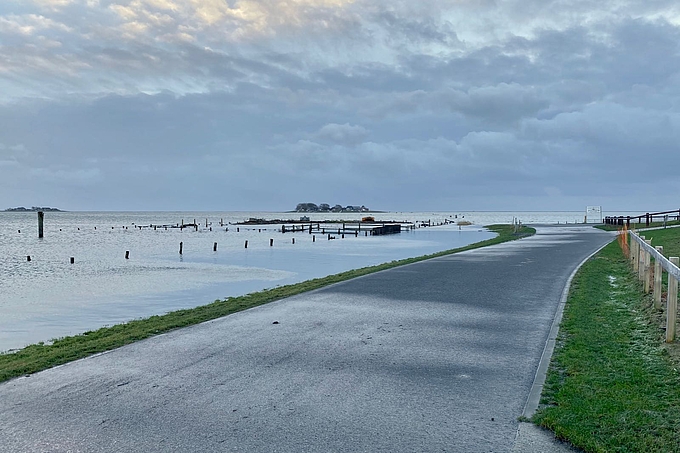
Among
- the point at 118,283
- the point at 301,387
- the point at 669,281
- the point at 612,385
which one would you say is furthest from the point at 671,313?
the point at 118,283

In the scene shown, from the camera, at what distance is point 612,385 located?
244 inches

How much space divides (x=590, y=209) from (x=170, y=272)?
268ft

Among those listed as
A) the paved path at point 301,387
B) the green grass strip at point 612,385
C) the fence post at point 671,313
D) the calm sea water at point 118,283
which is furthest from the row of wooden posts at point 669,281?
the calm sea water at point 118,283

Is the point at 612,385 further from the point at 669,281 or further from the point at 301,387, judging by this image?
the point at 301,387

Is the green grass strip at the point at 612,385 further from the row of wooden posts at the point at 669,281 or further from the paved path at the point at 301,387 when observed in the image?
the paved path at the point at 301,387

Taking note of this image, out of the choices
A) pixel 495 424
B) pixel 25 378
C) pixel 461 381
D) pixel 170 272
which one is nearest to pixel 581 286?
pixel 461 381

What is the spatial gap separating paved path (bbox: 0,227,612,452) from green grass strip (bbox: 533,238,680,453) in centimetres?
41

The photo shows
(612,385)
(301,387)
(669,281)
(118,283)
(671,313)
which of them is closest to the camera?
(612,385)

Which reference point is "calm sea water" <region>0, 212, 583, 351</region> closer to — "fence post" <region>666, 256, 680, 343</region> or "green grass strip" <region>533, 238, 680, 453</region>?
"green grass strip" <region>533, 238, 680, 453</region>

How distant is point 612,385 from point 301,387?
3.36 metres

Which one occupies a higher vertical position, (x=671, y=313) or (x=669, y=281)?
(x=669, y=281)

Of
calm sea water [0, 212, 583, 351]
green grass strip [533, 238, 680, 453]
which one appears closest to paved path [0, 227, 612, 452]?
green grass strip [533, 238, 680, 453]

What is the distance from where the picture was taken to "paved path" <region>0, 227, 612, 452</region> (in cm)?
495

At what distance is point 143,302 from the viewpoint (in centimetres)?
1848
